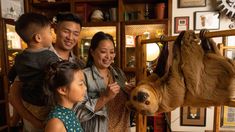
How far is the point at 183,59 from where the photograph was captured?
73 centimetres

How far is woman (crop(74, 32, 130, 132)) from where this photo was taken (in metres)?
1.01

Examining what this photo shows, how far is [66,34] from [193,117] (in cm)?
195

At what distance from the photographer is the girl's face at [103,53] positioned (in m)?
1.08

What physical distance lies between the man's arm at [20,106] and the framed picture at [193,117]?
1914 mm

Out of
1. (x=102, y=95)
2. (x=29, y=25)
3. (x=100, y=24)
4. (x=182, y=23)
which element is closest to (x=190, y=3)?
(x=182, y=23)

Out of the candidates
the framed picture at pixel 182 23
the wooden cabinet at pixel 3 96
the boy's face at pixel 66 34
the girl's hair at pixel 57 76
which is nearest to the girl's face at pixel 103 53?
the boy's face at pixel 66 34

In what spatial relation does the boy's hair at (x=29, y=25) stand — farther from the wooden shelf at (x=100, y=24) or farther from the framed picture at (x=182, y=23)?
the framed picture at (x=182, y=23)

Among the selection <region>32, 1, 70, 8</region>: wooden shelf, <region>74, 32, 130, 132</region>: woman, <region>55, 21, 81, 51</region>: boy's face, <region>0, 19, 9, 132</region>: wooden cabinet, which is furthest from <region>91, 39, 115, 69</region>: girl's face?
<region>32, 1, 70, 8</region>: wooden shelf

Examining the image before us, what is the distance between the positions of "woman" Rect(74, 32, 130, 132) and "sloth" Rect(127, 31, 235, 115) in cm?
24

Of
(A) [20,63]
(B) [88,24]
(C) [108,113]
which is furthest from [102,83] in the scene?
(B) [88,24]

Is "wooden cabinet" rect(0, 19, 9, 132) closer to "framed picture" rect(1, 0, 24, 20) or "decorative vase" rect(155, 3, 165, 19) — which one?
"framed picture" rect(1, 0, 24, 20)

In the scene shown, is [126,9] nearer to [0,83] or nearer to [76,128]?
[0,83]

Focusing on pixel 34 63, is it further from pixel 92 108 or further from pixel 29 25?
pixel 92 108

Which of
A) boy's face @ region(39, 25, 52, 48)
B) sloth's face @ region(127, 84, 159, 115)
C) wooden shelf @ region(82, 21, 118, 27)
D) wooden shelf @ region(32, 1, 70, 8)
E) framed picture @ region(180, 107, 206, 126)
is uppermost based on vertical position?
wooden shelf @ region(32, 1, 70, 8)
